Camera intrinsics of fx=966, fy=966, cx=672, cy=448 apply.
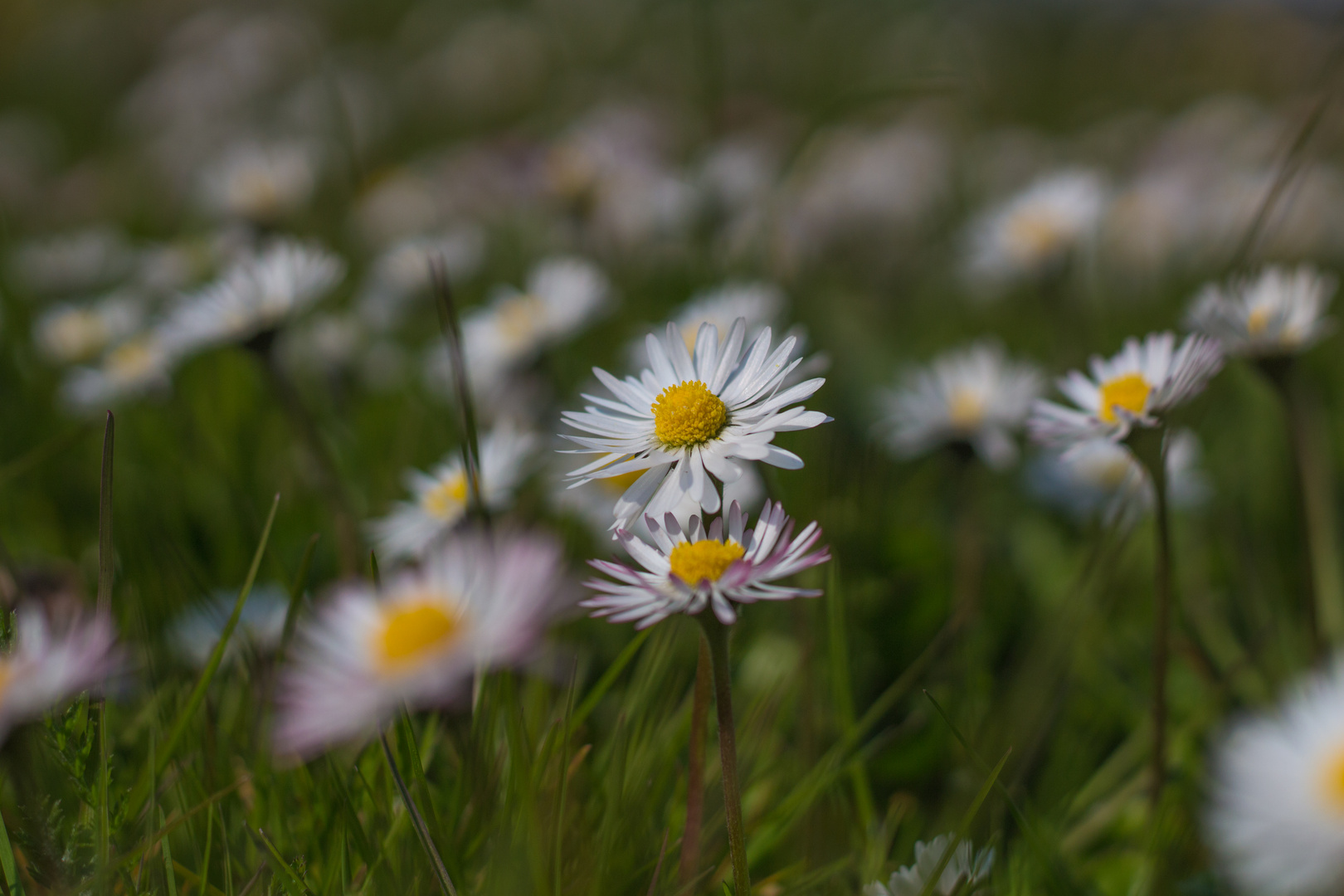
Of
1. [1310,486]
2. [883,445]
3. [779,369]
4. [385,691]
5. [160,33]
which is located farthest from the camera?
[160,33]

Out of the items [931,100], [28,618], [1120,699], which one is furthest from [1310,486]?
[931,100]

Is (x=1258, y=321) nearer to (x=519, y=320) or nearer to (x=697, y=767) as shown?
(x=697, y=767)

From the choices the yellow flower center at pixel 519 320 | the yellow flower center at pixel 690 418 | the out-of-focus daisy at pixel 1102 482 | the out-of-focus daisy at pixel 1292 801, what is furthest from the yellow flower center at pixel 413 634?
the out-of-focus daisy at pixel 1102 482

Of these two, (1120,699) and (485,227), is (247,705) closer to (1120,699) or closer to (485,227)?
(1120,699)

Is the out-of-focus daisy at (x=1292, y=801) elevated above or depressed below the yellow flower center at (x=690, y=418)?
below

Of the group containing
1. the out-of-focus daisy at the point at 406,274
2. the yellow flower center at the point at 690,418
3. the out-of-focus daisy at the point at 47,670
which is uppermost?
the out-of-focus daisy at the point at 406,274

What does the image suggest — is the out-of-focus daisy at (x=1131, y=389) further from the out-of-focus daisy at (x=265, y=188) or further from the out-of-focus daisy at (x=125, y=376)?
the out-of-focus daisy at (x=265, y=188)

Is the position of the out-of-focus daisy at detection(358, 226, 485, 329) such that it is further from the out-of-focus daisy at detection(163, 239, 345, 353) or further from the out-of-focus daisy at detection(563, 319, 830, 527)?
the out-of-focus daisy at detection(563, 319, 830, 527)
